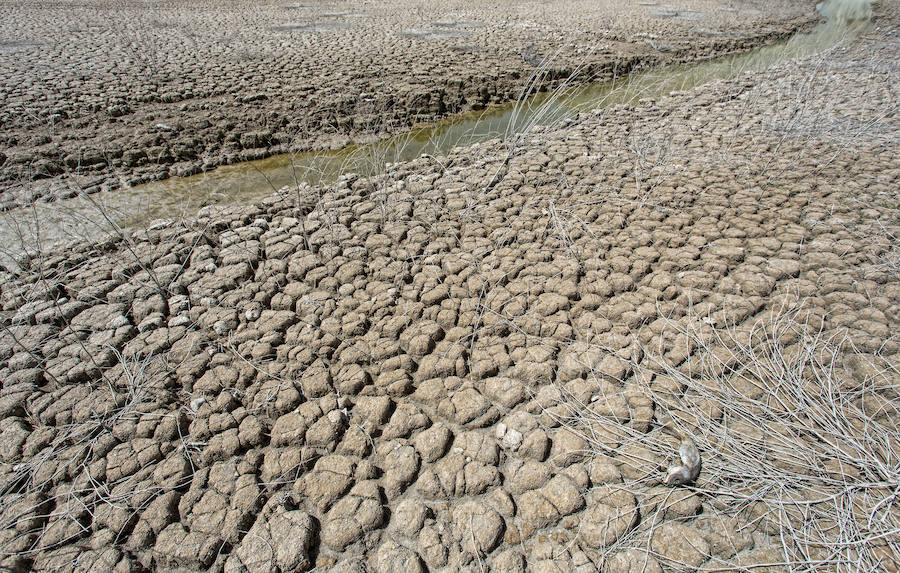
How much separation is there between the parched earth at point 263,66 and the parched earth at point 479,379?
1417mm

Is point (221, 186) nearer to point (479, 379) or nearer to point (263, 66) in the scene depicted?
point (479, 379)

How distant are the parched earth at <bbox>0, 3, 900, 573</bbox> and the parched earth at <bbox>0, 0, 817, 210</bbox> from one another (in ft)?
4.65

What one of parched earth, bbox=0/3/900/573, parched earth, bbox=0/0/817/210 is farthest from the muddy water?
parched earth, bbox=0/3/900/573

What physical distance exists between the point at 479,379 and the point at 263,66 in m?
6.18

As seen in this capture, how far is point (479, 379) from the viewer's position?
2068 millimetres

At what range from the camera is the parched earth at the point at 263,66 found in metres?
4.56

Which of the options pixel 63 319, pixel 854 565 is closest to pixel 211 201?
pixel 63 319

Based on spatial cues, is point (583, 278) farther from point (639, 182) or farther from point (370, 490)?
point (370, 490)

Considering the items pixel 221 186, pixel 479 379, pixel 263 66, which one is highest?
pixel 263 66

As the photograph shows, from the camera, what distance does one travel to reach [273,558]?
1.51 m

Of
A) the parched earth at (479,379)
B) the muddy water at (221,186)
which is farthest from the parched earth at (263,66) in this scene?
the parched earth at (479,379)

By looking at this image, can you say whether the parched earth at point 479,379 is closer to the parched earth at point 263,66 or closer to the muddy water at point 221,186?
the muddy water at point 221,186

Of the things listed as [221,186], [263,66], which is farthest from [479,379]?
[263,66]

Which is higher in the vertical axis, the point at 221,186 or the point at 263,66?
the point at 263,66
